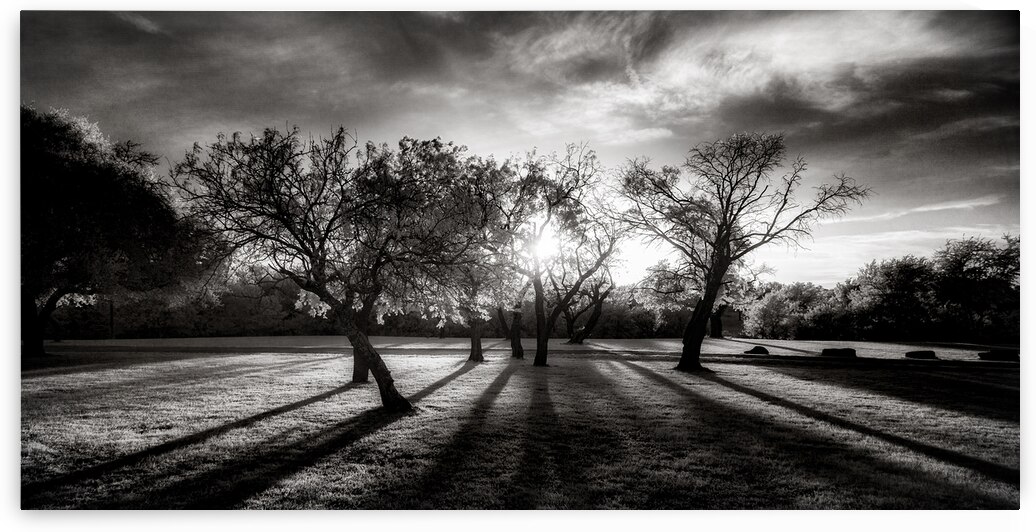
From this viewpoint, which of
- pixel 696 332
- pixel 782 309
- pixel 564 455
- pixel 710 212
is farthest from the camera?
pixel 782 309

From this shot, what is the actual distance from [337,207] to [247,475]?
4.68 metres

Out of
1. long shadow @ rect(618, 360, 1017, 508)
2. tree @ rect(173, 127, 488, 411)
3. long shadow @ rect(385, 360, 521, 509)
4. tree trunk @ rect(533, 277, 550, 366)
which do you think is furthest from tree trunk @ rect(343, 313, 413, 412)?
tree trunk @ rect(533, 277, 550, 366)

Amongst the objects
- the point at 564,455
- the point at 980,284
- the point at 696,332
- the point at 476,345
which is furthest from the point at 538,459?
the point at 476,345

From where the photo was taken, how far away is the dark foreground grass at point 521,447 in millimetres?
5363

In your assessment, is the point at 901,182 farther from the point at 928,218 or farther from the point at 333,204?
the point at 333,204

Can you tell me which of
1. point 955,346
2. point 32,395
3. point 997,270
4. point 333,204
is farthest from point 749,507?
point 955,346

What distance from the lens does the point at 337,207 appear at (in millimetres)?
8609

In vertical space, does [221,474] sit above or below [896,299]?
below

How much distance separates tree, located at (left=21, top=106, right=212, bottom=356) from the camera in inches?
319

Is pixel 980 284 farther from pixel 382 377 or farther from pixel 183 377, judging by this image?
pixel 183 377

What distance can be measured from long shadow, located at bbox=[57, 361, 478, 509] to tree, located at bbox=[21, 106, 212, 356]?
14.3 ft

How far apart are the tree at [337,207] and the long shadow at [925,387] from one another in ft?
33.1

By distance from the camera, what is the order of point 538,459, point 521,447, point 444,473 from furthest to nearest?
point 521,447 → point 538,459 → point 444,473

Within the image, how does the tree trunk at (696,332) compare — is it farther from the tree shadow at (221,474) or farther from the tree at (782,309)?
the tree at (782,309)
